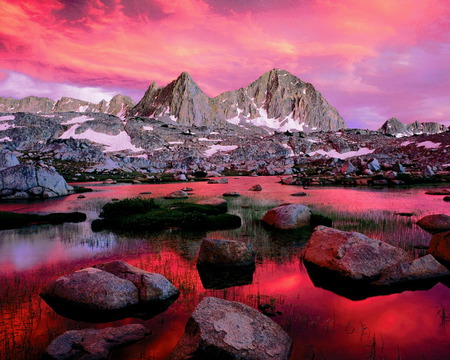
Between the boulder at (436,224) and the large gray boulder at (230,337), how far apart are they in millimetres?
16150

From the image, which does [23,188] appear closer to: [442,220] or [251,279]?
[251,279]

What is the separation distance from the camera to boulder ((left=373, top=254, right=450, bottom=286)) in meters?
10.5

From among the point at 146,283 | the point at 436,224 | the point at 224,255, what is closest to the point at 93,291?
the point at 146,283

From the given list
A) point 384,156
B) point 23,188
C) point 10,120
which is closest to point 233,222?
point 23,188

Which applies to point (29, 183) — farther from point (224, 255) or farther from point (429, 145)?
point (429, 145)

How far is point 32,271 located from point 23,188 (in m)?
37.9

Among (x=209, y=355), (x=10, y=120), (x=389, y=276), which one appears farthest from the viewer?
(x=10, y=120)

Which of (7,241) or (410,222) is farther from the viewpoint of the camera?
(410,222)

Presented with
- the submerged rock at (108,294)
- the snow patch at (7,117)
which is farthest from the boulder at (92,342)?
the snow patch at (7,117)

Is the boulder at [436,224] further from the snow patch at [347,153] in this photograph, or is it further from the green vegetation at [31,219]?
the snow patch at [347,153]

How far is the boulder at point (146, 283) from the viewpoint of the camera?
909 cm

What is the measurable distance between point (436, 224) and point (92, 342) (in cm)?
2021

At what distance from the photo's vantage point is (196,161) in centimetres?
13975

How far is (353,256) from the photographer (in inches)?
439
